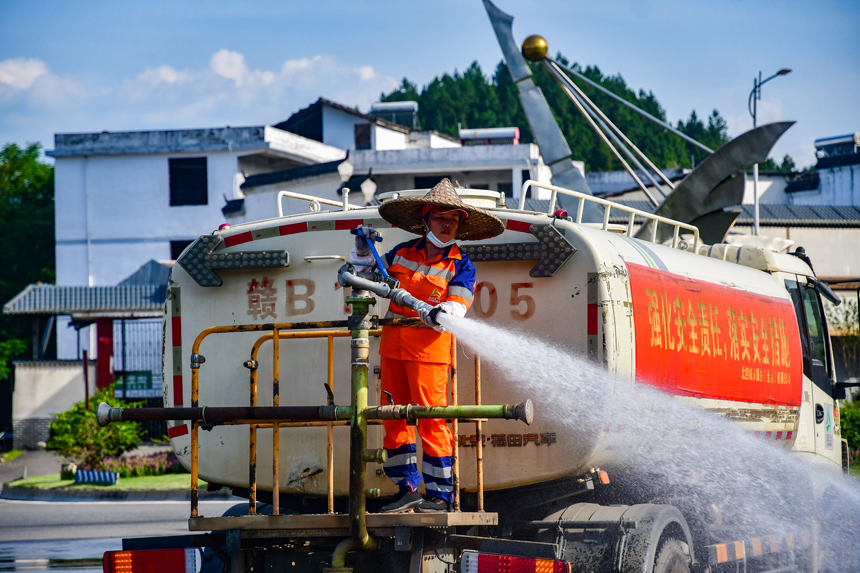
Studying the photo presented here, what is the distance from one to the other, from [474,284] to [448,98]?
74037 millimetres

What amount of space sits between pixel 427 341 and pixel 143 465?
1540 centimetres

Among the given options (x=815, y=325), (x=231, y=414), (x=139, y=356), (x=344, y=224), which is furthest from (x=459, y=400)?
(x=139, y=356)

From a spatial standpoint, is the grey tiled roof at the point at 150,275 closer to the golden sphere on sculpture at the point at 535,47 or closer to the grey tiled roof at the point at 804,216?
the grey tiled roof at the point at 804,216

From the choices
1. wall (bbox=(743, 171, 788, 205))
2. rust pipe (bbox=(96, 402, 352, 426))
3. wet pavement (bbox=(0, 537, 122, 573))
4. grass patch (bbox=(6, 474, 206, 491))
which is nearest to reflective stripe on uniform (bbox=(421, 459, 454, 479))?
rust pipe (bbox=(96, 402, 352, 426))

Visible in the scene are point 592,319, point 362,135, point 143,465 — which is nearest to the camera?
point 592,319

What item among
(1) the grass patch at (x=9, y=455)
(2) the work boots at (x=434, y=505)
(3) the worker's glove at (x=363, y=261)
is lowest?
(1) the grass patch at (x=9, y=455)

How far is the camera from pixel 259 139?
3734 cm

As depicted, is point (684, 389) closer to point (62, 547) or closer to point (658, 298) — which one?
point (658, 298)

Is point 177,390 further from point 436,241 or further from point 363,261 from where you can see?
point 436,241

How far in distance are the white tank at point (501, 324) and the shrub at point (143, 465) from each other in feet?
43.6

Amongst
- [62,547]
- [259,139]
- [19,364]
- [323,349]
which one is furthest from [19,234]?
[323,349]

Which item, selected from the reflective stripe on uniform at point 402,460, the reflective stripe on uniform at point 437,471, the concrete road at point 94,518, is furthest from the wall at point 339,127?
the reflective stripe on uniform at point 437,471

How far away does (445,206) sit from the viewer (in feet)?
17.6

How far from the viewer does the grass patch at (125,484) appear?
17.3 meters
